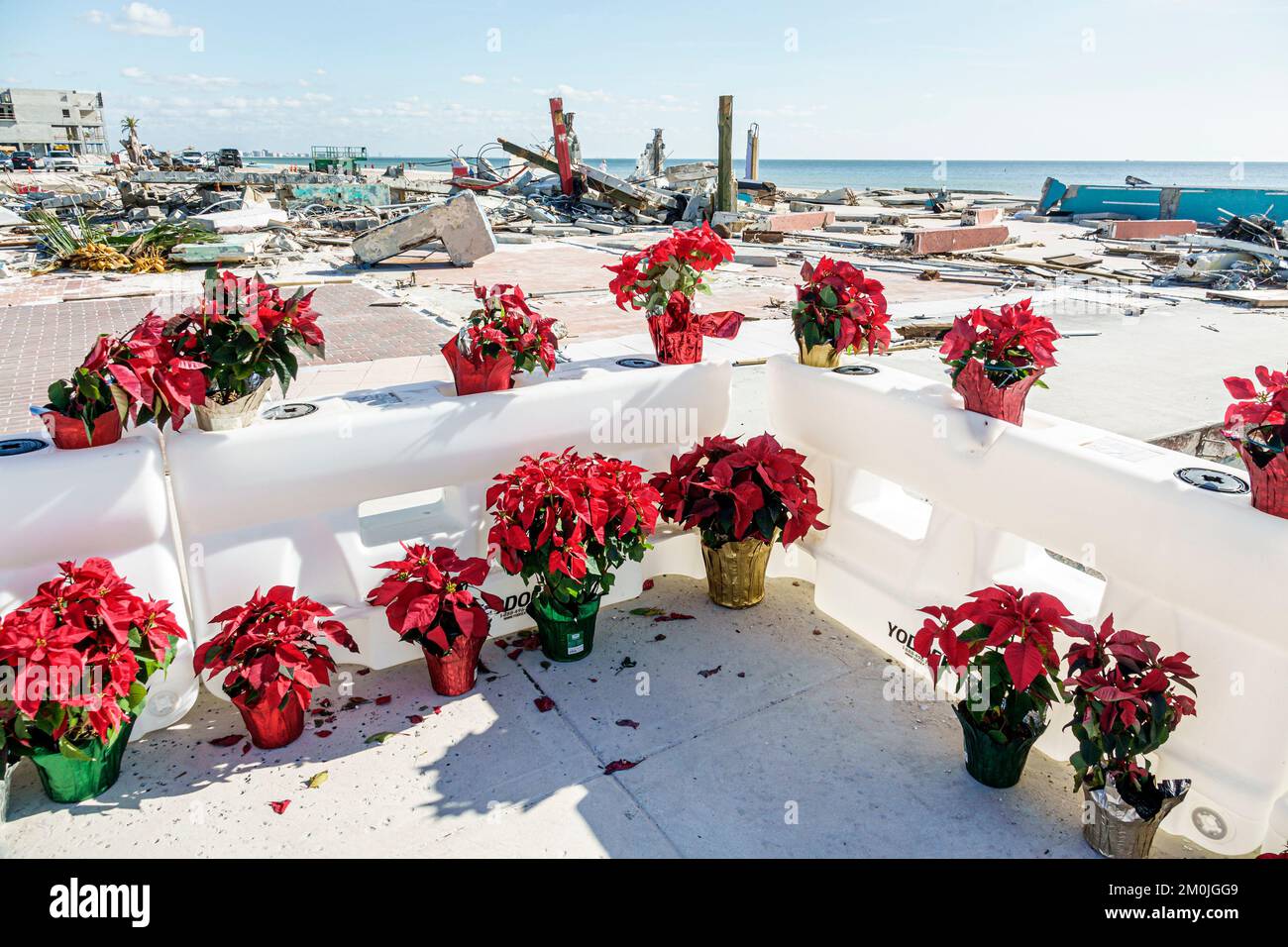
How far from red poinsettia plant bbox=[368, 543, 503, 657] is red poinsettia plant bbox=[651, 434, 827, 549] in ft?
3.01

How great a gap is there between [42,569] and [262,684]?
791 mm

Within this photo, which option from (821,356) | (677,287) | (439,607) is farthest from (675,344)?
(439,607)

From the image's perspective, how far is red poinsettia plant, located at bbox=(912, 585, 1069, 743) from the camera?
250cm

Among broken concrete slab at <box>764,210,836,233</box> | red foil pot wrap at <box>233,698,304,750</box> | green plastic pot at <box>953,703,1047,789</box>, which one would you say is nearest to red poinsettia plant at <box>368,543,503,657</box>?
red foil pot wrap at <box>233,698,304,750</box>

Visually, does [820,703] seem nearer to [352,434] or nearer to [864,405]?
[864,405]

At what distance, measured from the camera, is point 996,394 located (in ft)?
10.2

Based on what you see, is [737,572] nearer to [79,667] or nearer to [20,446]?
[79,667]

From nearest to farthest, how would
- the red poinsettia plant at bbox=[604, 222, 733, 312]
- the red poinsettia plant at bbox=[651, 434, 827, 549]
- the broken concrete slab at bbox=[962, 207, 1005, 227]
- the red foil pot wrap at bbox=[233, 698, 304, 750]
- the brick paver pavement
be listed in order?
the red foil pot wrap at bbox=[233, 698, 304, 750] < the red poinsettia plant at bbox=[651, 434, 827, 549] < the red poinsettia plant at bbox=[604, 222, 733, 312] < the brick paver pavement < the broken concrete slab at bbox=[962, 207, 1005, 227]

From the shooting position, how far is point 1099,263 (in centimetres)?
1747

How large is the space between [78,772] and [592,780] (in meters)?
1.61

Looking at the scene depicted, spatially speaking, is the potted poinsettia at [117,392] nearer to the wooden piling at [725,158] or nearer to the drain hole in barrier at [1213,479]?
the drain hole in barrier at [1213,479]

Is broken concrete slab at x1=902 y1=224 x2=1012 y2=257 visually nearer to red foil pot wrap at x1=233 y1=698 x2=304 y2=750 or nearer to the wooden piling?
the wooden piling
